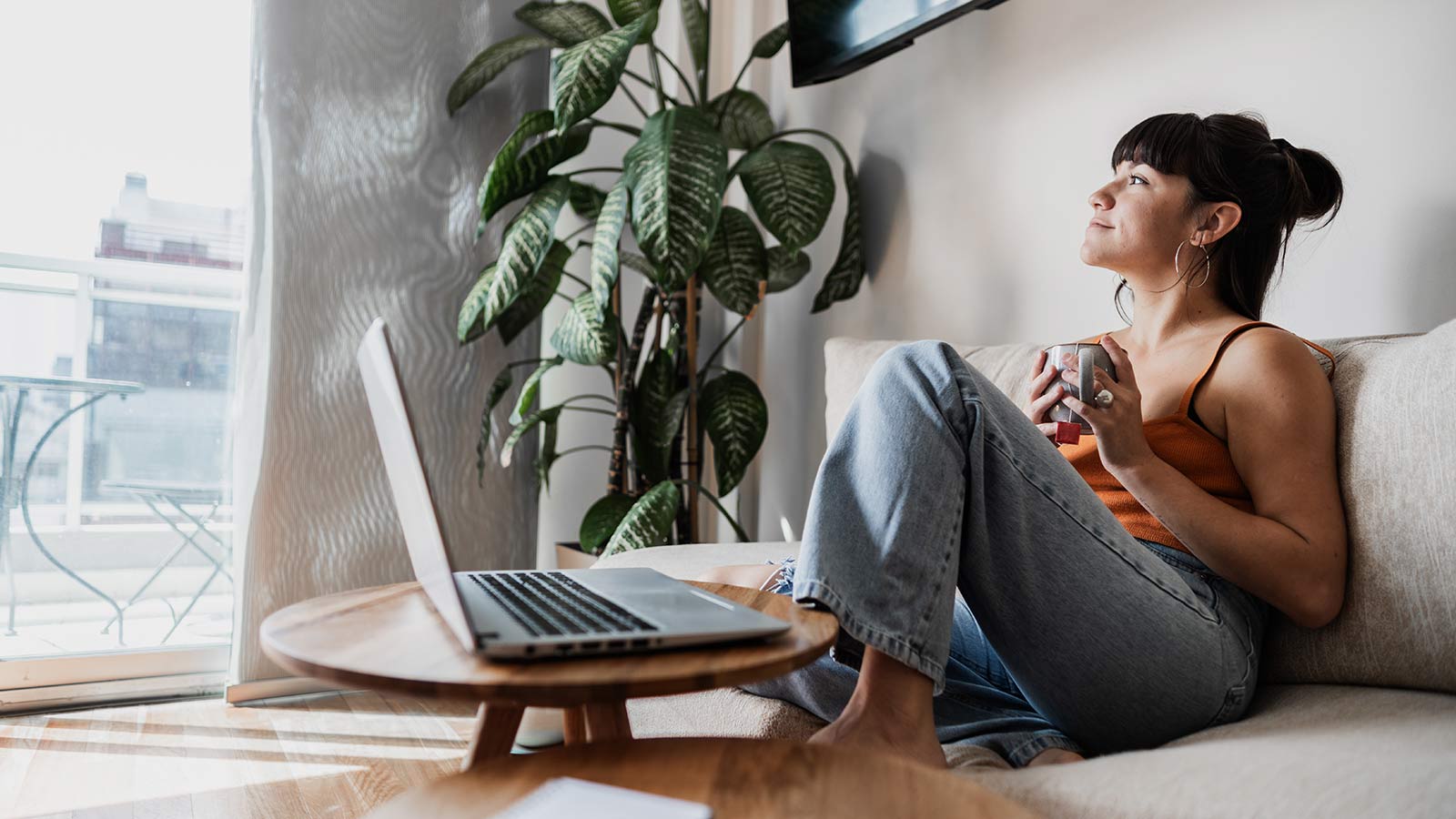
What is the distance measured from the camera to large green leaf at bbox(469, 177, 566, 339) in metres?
2.17

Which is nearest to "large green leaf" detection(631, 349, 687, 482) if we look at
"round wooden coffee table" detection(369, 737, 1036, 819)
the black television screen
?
the black television screen

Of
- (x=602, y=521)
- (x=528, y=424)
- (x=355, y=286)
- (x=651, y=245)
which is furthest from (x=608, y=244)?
(x=355, y=286)

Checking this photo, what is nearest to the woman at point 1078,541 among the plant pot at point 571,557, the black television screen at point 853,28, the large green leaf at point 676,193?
the black television screen at point 853,28

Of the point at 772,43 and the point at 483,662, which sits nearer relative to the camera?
the point at 483,662

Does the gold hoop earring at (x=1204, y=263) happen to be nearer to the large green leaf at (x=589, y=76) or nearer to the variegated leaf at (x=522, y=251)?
the large green leaf at (x=589, y=76)

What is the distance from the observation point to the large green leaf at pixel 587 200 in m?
2.36

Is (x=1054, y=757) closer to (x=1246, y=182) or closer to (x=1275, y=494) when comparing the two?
(x=1275, y=494)

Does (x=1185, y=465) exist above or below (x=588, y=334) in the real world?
below

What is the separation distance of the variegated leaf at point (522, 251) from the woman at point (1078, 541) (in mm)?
1094

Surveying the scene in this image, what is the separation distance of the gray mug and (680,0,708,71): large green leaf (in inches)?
61.6

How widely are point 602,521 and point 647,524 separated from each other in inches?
10.3

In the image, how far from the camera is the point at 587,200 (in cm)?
240

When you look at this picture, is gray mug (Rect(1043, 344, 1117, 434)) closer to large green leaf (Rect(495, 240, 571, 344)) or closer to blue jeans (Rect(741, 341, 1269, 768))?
blue jeans (Rect(741, 341, 1269, 768))

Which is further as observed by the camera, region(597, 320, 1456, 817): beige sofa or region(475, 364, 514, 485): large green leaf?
region(475, 364, 514, 485): large green leaf
